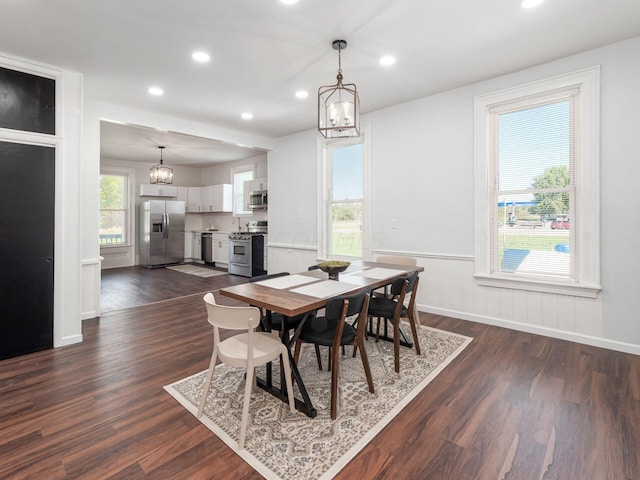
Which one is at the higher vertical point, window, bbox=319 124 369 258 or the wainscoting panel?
window, bbox=319 124 369 258

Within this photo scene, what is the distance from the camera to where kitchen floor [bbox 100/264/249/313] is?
481cm

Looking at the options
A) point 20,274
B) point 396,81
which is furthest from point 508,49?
point 20,274

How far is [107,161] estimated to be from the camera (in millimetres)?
7879

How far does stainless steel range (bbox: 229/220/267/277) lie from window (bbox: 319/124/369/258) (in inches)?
82.7

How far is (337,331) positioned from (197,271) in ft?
20.6

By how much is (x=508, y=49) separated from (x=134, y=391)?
4288 millimetres

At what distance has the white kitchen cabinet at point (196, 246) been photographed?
884cm

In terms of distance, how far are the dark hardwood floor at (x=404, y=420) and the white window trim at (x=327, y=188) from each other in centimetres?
216

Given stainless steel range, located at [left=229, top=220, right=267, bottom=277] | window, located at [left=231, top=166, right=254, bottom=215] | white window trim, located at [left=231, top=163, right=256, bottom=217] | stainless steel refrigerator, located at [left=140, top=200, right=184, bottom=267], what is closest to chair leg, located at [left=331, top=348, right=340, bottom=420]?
stainless steel range, located at [left=229, top=220, right=267, bottom=277]

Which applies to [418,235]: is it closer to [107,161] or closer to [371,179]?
[371,179]

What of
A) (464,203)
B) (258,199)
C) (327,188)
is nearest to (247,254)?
(258,199)

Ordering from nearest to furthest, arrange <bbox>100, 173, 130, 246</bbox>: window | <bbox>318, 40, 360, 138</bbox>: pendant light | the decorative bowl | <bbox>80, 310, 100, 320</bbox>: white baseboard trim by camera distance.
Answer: <bbox>318, 40, 360, 138</bbox>: pendant light < the decorative bowl < <bbox>80, 310, 100, 320</bbox>: white baseboard trim < <bbox>100, 173, 130, 246</bbox>: window

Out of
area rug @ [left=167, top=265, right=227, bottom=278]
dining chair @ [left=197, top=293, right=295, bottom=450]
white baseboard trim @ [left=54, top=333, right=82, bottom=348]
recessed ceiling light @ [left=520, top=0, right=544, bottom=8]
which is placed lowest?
white baseboard trim @ [left=54, top=333, right=82, bottom=348]

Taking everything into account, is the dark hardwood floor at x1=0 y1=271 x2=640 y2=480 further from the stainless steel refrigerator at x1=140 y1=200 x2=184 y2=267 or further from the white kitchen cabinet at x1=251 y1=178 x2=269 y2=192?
the stainless steel refrigerator at x1=140 y1=200 x2=184 y2=267
